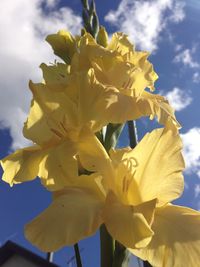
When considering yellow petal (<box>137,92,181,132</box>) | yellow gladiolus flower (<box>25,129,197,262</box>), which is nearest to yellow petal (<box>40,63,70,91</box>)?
yellow petal (<box>137,92,181,132</box>)

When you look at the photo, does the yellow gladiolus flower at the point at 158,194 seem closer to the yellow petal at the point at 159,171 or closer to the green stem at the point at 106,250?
the yellow petal at the point at 159,171

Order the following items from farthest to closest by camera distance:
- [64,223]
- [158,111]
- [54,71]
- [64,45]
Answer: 1. [64,45]
2. [54,71]
3. [158,111]
4. [64,223]

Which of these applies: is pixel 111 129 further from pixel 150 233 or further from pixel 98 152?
pixel 150 233

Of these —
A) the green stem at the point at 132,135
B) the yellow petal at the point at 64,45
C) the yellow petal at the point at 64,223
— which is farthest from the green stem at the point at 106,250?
the yellow petal at the point at 64,45

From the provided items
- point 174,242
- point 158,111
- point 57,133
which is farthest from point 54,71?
point 174,242

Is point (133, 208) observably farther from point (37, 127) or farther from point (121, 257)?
point (37, 127)

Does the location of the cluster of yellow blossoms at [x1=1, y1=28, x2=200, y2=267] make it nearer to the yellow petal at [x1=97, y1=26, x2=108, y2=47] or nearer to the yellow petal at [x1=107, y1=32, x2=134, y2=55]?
the yellow petal at [x1=107, y1=32, x2=134, y2=55]

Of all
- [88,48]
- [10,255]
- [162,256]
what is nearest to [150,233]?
[162,256]

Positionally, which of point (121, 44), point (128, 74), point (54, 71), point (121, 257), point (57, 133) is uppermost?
point (121, 44)
